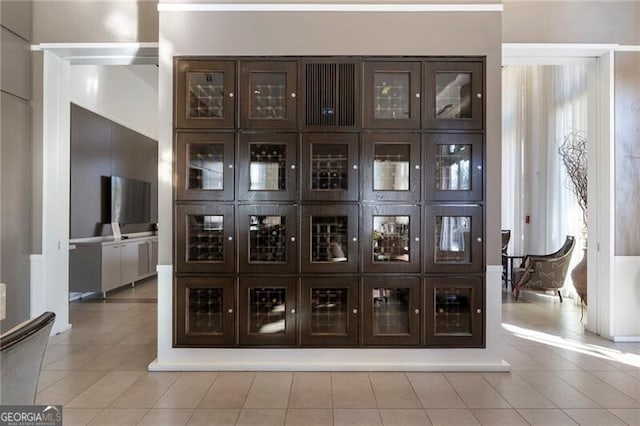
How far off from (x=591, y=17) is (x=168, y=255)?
4.94 metres

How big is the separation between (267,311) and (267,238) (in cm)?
65

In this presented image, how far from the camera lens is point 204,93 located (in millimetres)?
3312

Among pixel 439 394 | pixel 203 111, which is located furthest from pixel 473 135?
pixel 203 111

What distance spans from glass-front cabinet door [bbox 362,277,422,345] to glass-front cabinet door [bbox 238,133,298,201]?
3.59ft

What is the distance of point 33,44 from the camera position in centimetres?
401

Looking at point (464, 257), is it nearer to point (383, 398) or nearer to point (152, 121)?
point (383, 398)

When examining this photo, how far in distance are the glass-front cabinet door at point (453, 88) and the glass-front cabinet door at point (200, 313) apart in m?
2.31

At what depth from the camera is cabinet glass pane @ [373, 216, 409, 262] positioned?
3268 mm

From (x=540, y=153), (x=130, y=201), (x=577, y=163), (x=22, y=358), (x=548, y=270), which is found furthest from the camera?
(x=130, y=201)

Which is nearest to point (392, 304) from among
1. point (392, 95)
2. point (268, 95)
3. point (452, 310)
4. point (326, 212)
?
point (452, 310)

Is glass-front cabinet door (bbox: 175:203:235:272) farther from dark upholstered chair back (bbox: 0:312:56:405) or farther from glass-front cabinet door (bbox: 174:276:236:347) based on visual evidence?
dark upholstered chair back (bbox: 0:312:56:405)

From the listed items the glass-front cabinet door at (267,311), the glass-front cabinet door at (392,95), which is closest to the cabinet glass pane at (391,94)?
the glass-front cabinet door at (392,95)

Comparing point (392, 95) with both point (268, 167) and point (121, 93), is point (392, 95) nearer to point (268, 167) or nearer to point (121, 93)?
point (268, 167)

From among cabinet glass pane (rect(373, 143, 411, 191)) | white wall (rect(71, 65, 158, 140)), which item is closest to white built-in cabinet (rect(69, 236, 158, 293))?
white wall (rect(71, 65, 158, 140))
